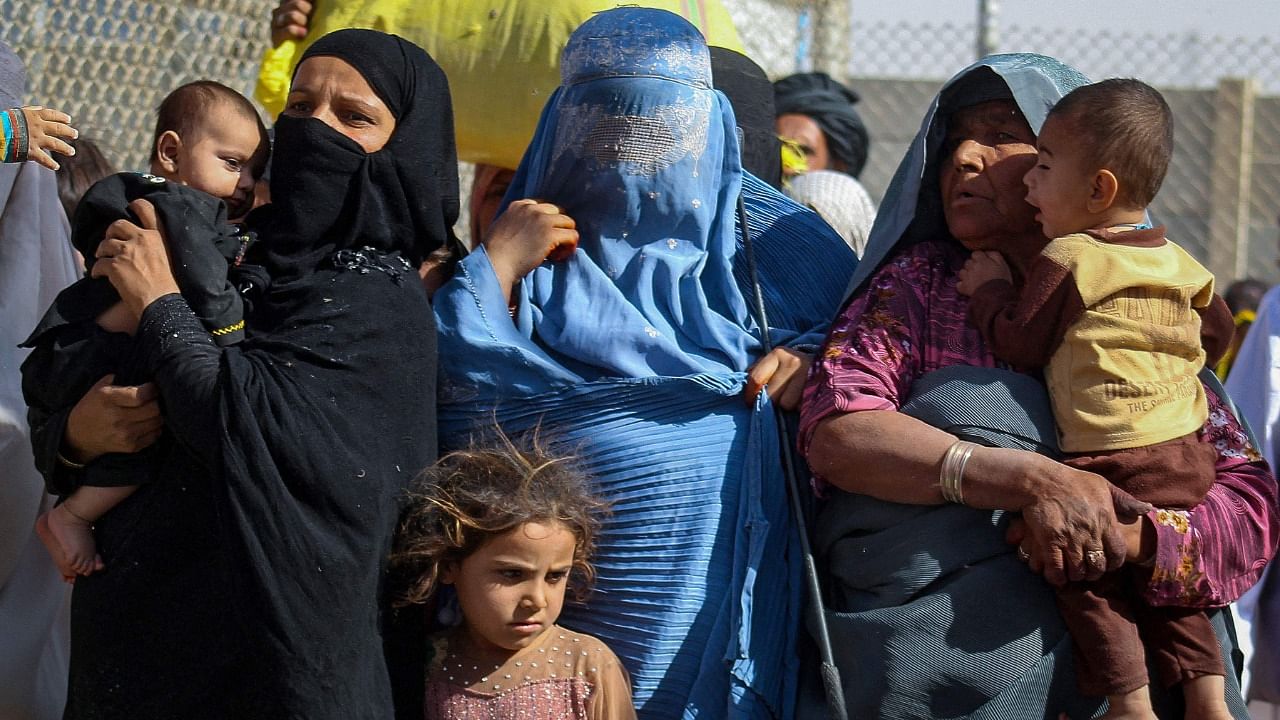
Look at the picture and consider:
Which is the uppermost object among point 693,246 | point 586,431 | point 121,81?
point 693,246

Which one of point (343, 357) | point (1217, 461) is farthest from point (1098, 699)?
point (343, 357)

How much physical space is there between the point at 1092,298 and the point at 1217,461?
40 cm

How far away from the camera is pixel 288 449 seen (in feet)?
8.23

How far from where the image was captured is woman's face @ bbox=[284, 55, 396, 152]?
2.81 metres

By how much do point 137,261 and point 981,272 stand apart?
1446 mm

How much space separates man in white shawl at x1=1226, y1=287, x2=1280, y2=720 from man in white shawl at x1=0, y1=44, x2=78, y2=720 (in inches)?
107

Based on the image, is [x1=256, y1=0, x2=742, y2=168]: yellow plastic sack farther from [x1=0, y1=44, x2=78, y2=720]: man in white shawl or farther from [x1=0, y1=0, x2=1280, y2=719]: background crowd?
[x1=0, y1=44, x2=78, y2=720]: man in white shawl

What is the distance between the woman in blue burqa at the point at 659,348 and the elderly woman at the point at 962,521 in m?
0.14

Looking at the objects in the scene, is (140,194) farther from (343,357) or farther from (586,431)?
(586,431)

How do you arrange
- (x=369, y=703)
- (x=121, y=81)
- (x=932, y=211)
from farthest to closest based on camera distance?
(x=121, y=81) < (x=932, y=211) < (x=369, y=703)

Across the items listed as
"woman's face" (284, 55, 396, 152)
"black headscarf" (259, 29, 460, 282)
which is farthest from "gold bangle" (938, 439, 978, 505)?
"woman's face" (284, 55, 396, 152)

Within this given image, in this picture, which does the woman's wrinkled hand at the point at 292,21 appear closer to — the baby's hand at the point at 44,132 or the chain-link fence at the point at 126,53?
the baby's hand at the point at 44,132

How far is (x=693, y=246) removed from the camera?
3006mm

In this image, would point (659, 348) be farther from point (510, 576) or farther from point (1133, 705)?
point (1133, 705)
